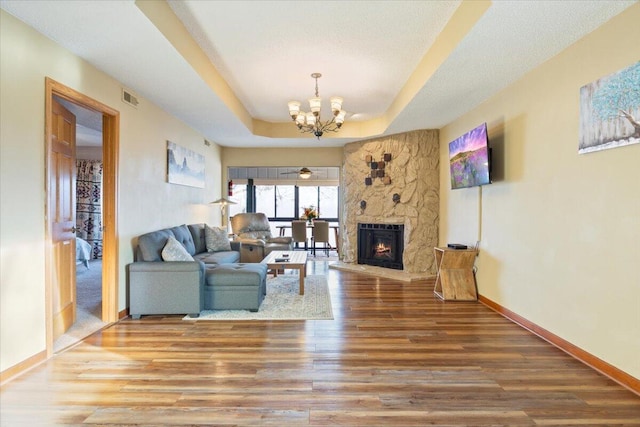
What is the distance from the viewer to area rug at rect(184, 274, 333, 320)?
3795mm

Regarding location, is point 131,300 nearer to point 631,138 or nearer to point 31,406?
point 31,406

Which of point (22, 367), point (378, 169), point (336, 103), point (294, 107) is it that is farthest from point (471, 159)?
point (22, 367)

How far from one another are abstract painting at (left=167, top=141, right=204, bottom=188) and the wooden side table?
13.1 feet

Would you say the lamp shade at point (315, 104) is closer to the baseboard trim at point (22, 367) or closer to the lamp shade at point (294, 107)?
the lamp shade at point (294, 107)

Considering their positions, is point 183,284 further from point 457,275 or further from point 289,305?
point 457,275

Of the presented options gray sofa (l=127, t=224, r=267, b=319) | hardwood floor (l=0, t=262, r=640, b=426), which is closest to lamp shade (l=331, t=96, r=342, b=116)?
gray sofa (l=127, t=224, r=267, b=319)

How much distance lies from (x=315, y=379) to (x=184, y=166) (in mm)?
4208

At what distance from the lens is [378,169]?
6.77 meters

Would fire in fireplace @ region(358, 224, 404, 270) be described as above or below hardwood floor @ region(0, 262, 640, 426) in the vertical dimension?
above

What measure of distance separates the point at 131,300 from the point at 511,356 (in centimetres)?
378

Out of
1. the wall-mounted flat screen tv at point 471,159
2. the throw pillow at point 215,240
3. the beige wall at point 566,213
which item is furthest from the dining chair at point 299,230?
the beige wall at point 566,213

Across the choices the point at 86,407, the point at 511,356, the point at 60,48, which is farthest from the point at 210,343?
the point at 60,48

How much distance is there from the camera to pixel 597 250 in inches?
105

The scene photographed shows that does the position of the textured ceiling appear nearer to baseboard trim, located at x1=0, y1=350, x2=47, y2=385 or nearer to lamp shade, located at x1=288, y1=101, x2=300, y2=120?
lamp shade, located at x1=288, y1=101, x2=300, y2=120
